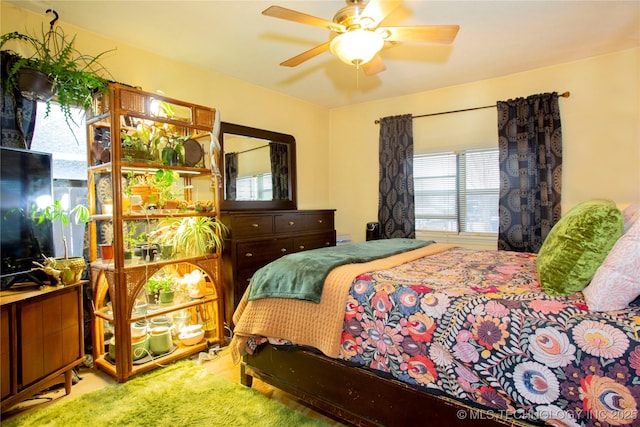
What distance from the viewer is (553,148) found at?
327 centimetres

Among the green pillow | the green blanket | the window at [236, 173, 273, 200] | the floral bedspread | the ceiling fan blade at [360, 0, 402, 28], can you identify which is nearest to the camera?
the floral bedspread

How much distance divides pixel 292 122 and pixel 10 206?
9.68 ft

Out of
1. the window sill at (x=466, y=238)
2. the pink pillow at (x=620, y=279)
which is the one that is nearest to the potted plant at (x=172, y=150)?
the pink pillow at (x=620, y=279)

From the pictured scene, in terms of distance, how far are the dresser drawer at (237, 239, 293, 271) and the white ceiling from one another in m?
1.73

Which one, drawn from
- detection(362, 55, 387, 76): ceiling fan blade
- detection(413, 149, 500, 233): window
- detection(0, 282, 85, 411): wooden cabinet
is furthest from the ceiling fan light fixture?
detection(413, 149, 500, 233): window

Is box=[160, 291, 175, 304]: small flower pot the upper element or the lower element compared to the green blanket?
lower

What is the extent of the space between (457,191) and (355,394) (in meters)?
2.87

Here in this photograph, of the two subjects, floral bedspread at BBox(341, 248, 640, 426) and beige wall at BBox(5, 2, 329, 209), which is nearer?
floral bedspread at BBox(341, 248, 640, 426)

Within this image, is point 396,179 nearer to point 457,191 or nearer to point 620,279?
point 457,191

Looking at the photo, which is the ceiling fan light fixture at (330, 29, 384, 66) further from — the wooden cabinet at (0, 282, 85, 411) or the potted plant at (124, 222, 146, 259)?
the wooden cabinet at (0, 282, 85, 411)

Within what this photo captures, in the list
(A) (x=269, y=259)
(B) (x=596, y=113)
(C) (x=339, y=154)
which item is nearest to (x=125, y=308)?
(A) (x=269, y=259)

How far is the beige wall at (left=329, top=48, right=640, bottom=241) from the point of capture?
3002mm

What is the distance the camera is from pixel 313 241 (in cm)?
379

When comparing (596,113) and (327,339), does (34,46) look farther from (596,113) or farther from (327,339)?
(596,113)
